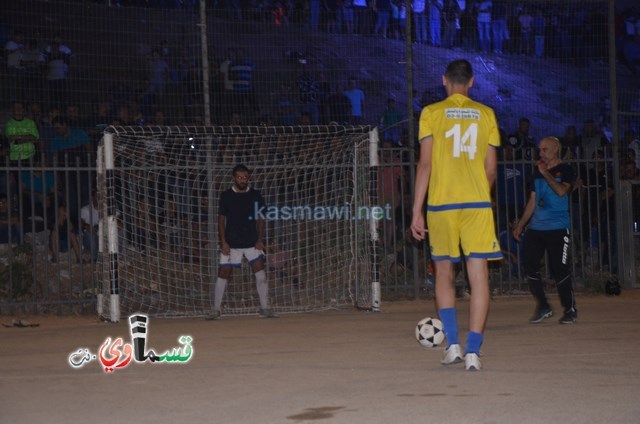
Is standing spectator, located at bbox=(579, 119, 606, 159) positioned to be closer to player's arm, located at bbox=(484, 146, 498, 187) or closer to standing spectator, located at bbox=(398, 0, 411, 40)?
standing spectator, located at bbox=(398, 0, 411, 40)

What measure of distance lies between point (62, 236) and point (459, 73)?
838 cm

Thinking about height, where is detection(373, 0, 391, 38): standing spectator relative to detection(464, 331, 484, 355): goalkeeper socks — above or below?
above

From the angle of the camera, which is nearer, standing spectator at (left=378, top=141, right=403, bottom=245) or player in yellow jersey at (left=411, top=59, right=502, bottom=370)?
player in yellow jersey at (left=411, top=59, right=502, bottom=370)

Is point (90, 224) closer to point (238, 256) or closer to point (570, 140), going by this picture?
point (238, 256)

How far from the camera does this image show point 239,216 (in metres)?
Result: 13.5

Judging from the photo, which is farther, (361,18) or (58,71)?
(361,18)

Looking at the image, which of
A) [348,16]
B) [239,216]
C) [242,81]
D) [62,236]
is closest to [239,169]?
[239,216]

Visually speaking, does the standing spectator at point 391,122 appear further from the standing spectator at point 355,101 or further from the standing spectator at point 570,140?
the standing spectator at point 570,140

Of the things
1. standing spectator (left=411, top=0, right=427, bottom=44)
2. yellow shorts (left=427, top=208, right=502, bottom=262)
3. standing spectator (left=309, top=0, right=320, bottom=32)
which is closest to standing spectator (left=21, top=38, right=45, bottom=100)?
standing spectator (left=309, top=0, right=320, bottom=32)

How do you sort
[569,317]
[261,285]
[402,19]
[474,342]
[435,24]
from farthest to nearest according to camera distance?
[435,24] < [402,19] < [261,285] < [569,317] < [474,342]

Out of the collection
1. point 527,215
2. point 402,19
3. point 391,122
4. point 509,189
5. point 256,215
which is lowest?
point 527,215

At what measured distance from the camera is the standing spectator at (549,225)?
1145 cm

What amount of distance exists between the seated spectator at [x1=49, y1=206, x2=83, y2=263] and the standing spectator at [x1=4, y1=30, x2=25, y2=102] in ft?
7.44

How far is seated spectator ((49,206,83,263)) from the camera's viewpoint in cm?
1412
